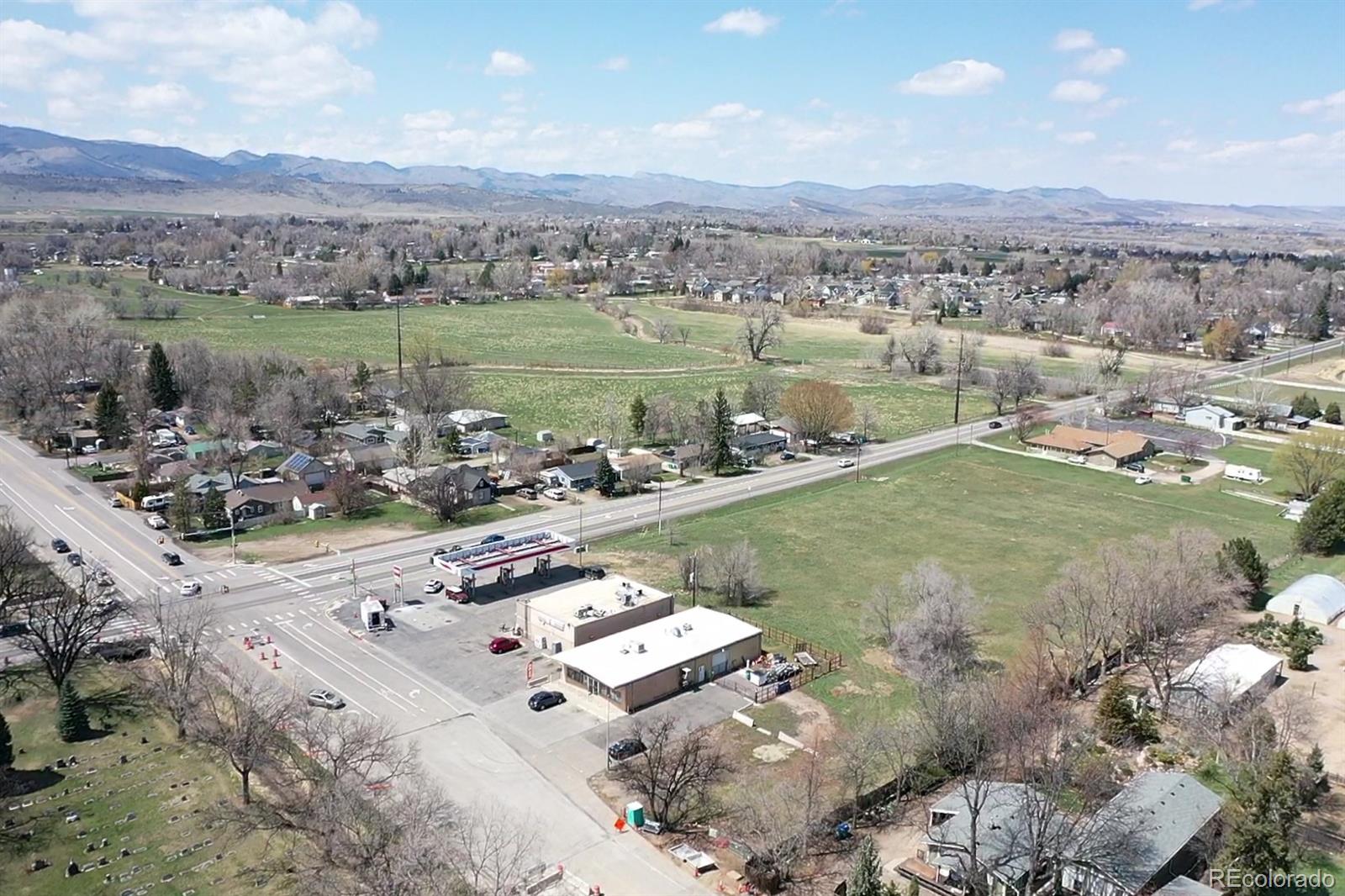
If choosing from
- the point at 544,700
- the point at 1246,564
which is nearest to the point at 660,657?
the point at 544,700

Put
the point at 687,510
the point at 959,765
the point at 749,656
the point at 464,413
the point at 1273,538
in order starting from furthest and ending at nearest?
the point at 464,413
the point at 687,510
the point at 1273,538
the point at 749,656
the point at 959,765

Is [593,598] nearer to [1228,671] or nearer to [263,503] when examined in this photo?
[1228,671]

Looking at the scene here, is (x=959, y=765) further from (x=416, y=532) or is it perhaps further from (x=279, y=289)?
(x=279, y=289)

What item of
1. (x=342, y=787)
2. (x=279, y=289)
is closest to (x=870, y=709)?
(x=342, y=787)

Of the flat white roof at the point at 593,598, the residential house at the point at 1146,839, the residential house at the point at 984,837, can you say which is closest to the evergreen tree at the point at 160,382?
the flat white roof at the point at 593,598

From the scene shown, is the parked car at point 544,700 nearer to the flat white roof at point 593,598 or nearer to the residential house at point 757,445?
the flat white roof at point 593,598

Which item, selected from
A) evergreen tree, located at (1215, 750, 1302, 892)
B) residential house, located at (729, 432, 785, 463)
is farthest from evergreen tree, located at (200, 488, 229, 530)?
evergreen tree, located at (1215, 750, 1302, 892)
